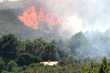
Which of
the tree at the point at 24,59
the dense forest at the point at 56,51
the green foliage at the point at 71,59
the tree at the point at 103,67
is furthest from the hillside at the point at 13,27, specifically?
the tree at the point at 103,67

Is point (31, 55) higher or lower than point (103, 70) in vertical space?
higher

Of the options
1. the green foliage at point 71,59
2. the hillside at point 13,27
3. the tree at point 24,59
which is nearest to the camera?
the green foliage at point 71,59

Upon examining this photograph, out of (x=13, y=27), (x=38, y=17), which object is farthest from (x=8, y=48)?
(x=13, y=27)

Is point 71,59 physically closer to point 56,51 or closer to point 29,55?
point 56,51

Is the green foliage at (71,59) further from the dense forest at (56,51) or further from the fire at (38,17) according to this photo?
the fire at (38,17)

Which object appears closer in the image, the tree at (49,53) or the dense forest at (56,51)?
the dense forest at (56,51)

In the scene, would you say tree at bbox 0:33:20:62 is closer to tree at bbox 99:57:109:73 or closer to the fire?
the fire

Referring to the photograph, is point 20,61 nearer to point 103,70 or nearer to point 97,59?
point 97,59

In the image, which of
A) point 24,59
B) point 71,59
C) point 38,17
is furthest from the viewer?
point 38,17

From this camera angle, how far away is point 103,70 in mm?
21250

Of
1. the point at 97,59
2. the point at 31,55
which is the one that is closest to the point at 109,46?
the point at 97,59

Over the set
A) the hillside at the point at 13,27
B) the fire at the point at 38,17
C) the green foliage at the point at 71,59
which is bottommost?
the green foliage at the point at 71,59

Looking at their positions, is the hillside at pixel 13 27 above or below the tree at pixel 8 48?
above

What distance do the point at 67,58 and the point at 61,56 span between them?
4569 millimetres
